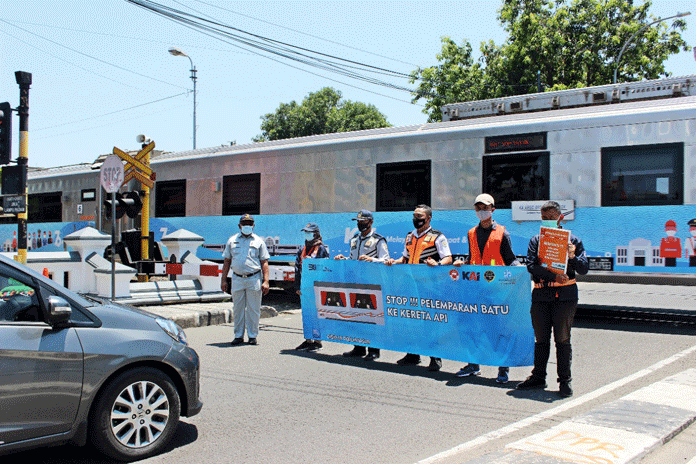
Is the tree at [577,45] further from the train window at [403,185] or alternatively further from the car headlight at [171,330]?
the car headlight at [171,330]

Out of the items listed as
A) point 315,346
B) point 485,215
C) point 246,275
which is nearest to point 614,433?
point 485,215

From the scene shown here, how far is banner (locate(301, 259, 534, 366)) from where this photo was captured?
6859 millimetres

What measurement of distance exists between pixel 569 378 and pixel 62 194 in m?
16.0

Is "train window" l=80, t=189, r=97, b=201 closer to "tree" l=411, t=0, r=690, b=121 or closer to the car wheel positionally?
the car wheel

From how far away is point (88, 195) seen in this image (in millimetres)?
17750

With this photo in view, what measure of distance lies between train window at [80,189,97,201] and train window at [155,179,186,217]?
2238 mm

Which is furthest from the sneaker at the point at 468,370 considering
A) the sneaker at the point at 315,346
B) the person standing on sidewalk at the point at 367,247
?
the sneaker at the point at 315,346

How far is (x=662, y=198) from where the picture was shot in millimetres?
10086

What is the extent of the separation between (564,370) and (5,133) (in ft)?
29.0

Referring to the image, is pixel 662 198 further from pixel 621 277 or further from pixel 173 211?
pixel 173 211

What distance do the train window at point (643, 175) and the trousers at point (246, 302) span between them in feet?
18.4

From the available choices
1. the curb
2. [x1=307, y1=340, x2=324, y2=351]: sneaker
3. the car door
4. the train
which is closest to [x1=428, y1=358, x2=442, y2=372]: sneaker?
[x1=307, y1=340, x2=324, y2=351]: sneaker

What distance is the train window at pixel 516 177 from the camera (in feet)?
36.3

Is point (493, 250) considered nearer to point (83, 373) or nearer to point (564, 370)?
point (564, 370)
